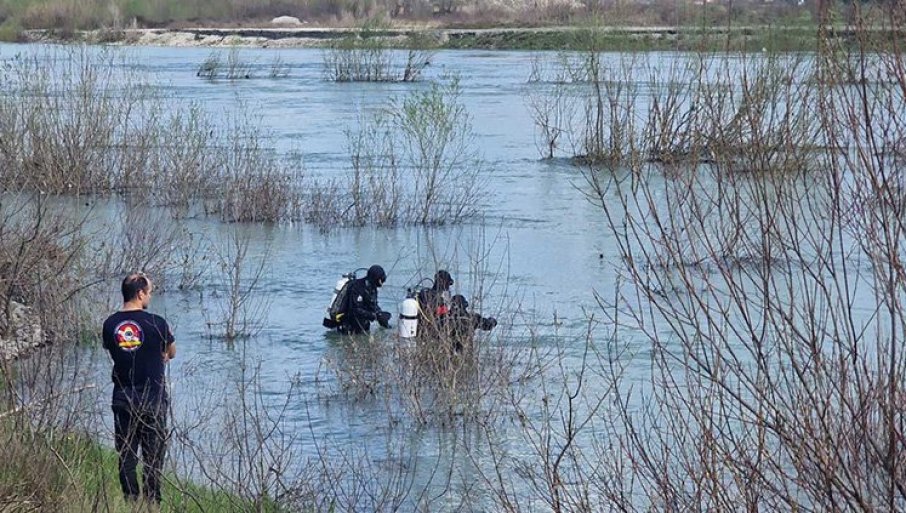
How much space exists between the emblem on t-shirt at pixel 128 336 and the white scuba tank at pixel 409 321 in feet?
13.7

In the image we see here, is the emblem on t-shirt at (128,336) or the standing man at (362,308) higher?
the emblem on t-shirt at (128,336)

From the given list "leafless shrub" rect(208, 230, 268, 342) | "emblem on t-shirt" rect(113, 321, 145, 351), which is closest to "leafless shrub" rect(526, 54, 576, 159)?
"leafless shrub" rect(208, 230, 268, 342)

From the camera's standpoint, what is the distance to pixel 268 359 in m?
13.5

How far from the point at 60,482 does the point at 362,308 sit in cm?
611

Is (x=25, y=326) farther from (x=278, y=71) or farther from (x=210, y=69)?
(x=278, y=71)

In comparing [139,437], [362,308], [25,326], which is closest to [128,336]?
[139,437]

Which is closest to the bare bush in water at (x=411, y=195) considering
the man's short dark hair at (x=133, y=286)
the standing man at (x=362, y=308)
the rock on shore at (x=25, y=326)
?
the standing man at (x=362, y=308)

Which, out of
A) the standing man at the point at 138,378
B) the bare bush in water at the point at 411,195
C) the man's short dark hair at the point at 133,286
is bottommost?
the bare bush in water at the point at 411,195

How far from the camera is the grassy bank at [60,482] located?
22.9ft

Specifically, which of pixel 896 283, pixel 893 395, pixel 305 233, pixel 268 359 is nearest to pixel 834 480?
pixel 893 395

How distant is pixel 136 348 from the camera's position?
780cm

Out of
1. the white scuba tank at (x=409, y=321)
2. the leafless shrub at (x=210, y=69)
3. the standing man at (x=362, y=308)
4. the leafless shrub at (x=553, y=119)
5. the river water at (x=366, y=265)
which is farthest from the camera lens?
the leafless shrub at (x=210, y=69)

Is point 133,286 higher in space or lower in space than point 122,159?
higher

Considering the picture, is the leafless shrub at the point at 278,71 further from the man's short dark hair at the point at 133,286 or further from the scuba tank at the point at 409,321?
the man's short dark hair at the point at 133,286
